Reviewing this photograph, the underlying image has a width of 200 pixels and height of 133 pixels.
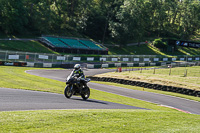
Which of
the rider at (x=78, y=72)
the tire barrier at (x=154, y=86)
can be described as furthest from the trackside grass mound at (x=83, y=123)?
the tire barrier at (x=154, y=86)

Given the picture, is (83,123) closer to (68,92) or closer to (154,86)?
(68,92)

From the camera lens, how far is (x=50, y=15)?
7900cm

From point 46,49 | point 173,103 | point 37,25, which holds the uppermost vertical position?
point 37,25

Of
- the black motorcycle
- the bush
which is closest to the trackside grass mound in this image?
the black motorcycle

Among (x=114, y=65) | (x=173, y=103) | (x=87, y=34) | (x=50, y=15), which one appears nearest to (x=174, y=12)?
(x=87, y=34)

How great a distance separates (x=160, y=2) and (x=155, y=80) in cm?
9007

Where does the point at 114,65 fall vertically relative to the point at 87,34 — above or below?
below

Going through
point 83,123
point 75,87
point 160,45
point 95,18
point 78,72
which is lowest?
point 83,123

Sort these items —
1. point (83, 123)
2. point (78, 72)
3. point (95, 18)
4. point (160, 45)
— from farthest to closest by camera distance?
point (160, 45) < point (95, 18) < point (78, 72) < point (83, 123)

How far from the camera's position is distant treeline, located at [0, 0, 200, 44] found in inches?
2756

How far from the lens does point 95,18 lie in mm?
89938

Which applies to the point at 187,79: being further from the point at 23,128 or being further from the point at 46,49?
the point at 46,49

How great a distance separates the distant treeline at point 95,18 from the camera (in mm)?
70000

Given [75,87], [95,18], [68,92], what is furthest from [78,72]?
[95,18]
